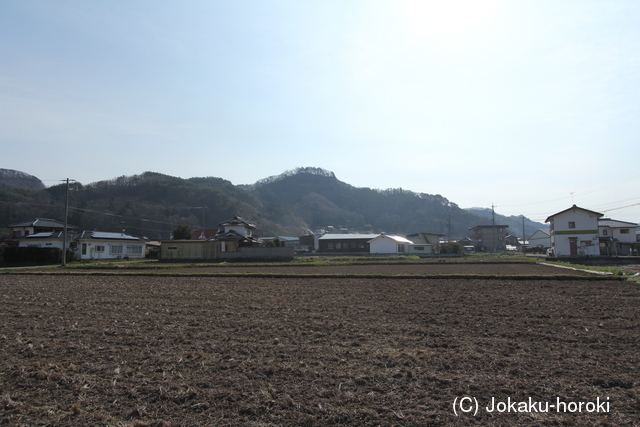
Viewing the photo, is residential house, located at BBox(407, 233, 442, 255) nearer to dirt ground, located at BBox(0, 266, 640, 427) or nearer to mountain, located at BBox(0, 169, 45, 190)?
dirt ground, located at BBox(0, 266, 640, 427)

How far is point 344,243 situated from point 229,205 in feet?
129

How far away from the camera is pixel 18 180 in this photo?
104 m

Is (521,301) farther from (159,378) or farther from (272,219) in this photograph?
(272,219)

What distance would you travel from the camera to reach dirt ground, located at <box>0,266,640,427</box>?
3957mm

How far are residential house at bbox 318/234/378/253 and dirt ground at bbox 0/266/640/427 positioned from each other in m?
48.1

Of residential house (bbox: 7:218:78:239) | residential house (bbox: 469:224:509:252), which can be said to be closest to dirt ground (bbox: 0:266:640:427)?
residential house (bbox: 7:218:78:239)

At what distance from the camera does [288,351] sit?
598 cm

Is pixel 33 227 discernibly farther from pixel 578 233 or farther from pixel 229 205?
pixel 578 233

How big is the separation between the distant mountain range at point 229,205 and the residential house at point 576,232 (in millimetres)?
36966

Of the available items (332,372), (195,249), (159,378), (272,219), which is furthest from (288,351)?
(272,219)

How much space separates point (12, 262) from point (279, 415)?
120 ft

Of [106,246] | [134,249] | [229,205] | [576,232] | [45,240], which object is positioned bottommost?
[134,249]

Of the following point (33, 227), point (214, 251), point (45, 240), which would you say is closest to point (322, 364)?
point (214, 251)

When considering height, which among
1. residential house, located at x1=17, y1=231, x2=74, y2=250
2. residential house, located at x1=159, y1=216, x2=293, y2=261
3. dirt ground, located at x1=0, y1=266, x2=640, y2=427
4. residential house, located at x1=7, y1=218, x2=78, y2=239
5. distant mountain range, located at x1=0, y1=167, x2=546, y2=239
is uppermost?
distant mountain range, located at x1=0, y1=167, x2=546, y2=239
